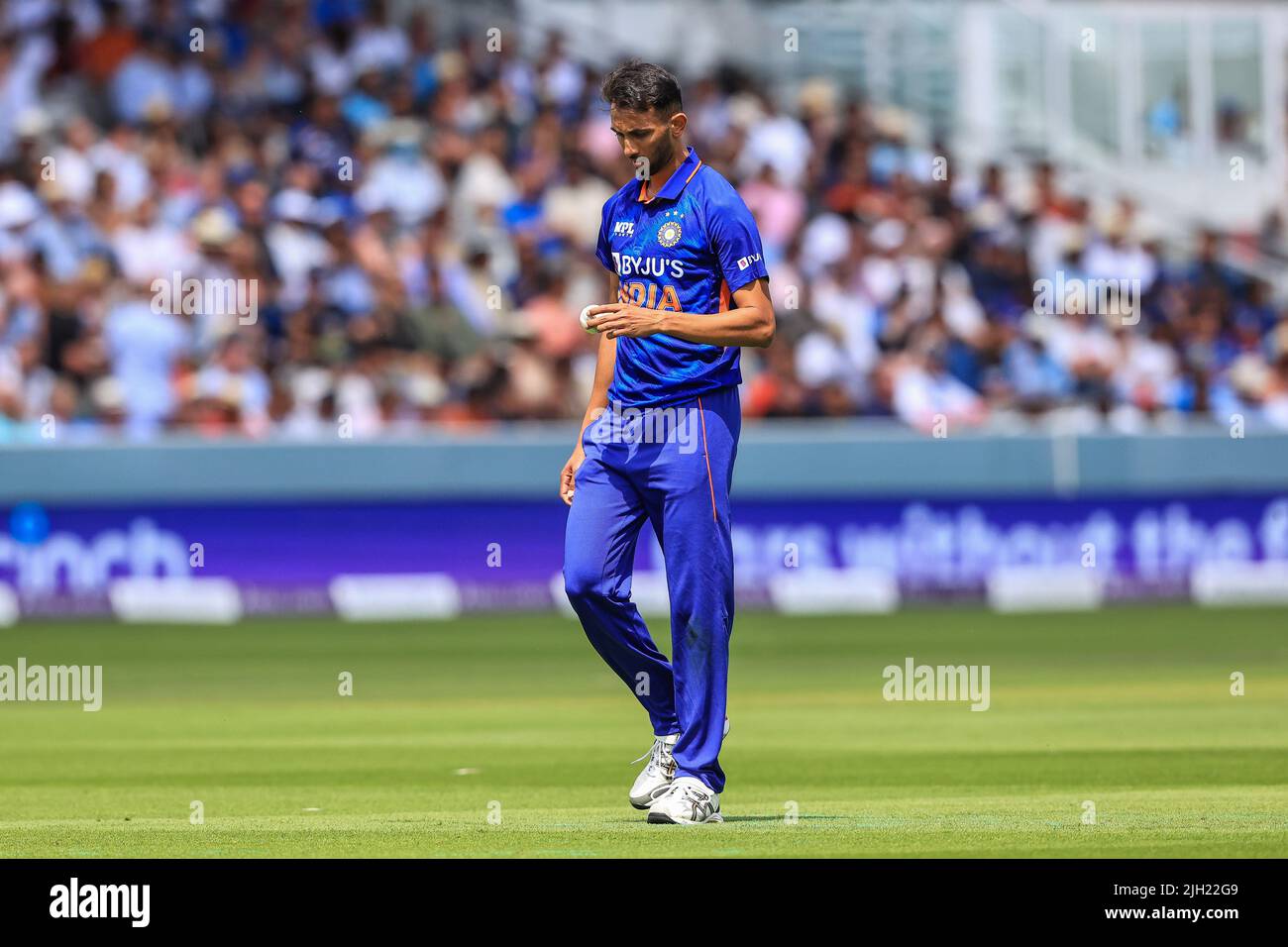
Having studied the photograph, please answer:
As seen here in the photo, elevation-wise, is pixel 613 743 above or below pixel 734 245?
below

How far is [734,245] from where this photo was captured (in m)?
8.74

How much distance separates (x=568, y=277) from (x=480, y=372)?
5.12 feet

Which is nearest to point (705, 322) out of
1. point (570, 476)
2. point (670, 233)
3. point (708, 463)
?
point (670, 233)

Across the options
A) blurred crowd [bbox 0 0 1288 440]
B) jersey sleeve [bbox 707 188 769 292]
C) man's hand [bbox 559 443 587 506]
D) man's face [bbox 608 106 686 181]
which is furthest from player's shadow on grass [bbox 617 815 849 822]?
blurred crowd [bbox 0 0 1288 440]

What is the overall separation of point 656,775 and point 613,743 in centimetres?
361

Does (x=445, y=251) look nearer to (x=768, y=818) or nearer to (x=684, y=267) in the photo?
(x=684, y=267)

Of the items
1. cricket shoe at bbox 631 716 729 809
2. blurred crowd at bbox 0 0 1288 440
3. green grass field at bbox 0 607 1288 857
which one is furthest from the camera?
blurred crowd at bbox 0 0 1288 440

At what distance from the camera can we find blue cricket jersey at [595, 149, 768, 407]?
Result: 28.7 ft

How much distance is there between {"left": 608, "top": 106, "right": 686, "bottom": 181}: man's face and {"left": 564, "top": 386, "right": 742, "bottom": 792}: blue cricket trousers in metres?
0.96

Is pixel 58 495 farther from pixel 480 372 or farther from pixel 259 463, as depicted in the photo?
pixel 480 372

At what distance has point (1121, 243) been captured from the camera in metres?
27.2

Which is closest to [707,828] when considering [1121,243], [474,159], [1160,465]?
[1160,465]

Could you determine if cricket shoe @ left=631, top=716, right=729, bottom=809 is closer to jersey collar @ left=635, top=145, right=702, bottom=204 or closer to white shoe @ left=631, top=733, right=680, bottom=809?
white shoe @ left=631, top=733, right=680, bottom=809

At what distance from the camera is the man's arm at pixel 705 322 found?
858cm
